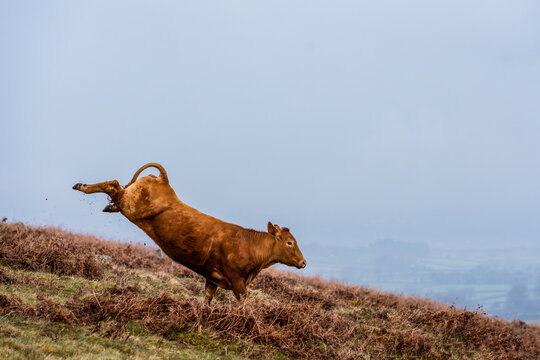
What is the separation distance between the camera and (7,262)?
1367cm

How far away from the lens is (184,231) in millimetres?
9953

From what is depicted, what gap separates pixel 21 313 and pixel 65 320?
78cm

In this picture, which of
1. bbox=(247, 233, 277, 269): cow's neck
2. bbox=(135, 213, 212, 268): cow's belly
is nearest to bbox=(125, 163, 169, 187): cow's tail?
bbox=(135, 213, 212, 268): cow's belly

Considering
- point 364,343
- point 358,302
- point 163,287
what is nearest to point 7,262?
point 163,287

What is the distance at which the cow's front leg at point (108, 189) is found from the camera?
33.0 ft

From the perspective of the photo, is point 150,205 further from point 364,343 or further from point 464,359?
point 464,359

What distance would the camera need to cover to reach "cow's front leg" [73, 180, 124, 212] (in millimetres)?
10062

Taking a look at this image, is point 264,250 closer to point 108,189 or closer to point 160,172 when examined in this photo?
point 160,172

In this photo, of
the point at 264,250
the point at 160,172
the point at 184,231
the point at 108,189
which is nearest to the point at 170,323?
the point at 184,231

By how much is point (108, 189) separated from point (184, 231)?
1.69 m

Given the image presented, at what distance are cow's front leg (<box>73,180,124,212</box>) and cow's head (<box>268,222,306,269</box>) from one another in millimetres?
3100

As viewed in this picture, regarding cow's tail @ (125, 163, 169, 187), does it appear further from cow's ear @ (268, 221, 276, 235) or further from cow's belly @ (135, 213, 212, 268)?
cow's ear @ (268, 221, 276, 235)

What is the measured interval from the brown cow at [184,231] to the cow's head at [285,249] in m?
0.72

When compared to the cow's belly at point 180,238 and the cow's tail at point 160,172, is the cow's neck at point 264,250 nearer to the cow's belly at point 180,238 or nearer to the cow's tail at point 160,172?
the cow's belly at point 180,238
